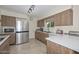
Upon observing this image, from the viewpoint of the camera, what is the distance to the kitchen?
9.36 ft

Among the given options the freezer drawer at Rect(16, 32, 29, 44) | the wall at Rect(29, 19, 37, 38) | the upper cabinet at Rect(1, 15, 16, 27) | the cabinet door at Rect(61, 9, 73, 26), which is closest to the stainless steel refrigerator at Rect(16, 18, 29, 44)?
the freezer drawer at Rect(16, 32, 29, 44)

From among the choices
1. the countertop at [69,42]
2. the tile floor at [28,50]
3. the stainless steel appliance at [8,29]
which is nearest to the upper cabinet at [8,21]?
the stainless steel appliance at [8,29]

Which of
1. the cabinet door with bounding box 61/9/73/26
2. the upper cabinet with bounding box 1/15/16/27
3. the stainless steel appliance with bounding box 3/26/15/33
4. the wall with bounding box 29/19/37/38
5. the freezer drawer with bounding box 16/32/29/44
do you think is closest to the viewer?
the cabinet door with bounding box 61/9/73/26

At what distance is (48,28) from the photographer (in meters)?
7.95

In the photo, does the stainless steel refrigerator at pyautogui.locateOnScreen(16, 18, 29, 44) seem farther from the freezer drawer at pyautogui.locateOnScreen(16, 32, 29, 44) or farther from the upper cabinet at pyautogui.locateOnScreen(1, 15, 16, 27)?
the upper cabinet at pyautogui.locateOnScreen(1, 15, 16, 27)

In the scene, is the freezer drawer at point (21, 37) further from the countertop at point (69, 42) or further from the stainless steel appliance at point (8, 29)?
the countertop at point (69, 42)

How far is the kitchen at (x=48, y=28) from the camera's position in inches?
112

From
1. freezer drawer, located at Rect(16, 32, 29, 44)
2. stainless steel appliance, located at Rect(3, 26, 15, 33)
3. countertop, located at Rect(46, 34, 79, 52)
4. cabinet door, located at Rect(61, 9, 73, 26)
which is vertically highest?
cabinet door, located at Rect(61, 9, 73, 26)

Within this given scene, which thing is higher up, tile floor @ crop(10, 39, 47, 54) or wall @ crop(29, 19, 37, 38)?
wall @ crop(29, 19, 37, 38)

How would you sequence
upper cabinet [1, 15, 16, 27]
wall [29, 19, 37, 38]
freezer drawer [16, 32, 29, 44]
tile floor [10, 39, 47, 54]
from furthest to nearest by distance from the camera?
wall [29, 19, 37, 38]
freezer drawer [16, 32, 29, 44]
upper cabinet [1, 15, 16, 27]
tile floor [10, 39, 47, 54]

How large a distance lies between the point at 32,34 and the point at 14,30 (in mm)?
3617

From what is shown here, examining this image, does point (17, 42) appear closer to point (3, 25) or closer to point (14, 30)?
point (14, 30)

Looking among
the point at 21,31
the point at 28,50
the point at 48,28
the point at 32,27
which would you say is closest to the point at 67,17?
the point at 28,50
